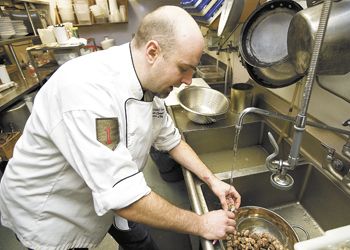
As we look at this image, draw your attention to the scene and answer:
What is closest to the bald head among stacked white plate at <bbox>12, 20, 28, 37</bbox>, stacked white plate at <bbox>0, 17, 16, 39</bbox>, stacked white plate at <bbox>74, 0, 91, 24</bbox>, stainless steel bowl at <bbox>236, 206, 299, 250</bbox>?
stainless steel bowl at <bbox>236, 206, 299, 250</bbox>

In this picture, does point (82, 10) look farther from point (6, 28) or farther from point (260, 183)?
point (260, 183)

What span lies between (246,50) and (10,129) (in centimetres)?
221

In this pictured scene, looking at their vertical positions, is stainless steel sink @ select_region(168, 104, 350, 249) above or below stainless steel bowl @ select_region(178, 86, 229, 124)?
below

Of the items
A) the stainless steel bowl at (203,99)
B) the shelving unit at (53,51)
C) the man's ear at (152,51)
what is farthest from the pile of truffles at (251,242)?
the shelving unit at (53,51)

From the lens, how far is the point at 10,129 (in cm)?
214

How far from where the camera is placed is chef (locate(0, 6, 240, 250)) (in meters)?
0.62

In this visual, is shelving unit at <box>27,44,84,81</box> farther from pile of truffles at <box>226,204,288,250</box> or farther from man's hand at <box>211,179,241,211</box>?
pile of truffles at <box>226,204,288,250</box>

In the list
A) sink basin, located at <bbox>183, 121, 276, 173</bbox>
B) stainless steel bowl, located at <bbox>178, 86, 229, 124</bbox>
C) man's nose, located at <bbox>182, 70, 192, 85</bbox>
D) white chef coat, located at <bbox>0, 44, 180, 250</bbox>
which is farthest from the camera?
stainless steel bowl, located at <bbox>178, 86, 229, 124</bbox>

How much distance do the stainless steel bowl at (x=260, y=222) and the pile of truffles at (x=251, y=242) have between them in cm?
3

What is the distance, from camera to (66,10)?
144 inches

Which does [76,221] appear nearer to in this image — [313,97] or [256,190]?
[256,190]

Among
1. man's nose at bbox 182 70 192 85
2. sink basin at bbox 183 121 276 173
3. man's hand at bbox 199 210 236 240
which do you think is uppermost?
man's nose at bbox 182 70 192 85

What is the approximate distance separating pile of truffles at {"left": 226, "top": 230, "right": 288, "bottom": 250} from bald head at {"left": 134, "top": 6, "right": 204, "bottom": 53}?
2.28ft

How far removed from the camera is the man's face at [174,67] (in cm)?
68
